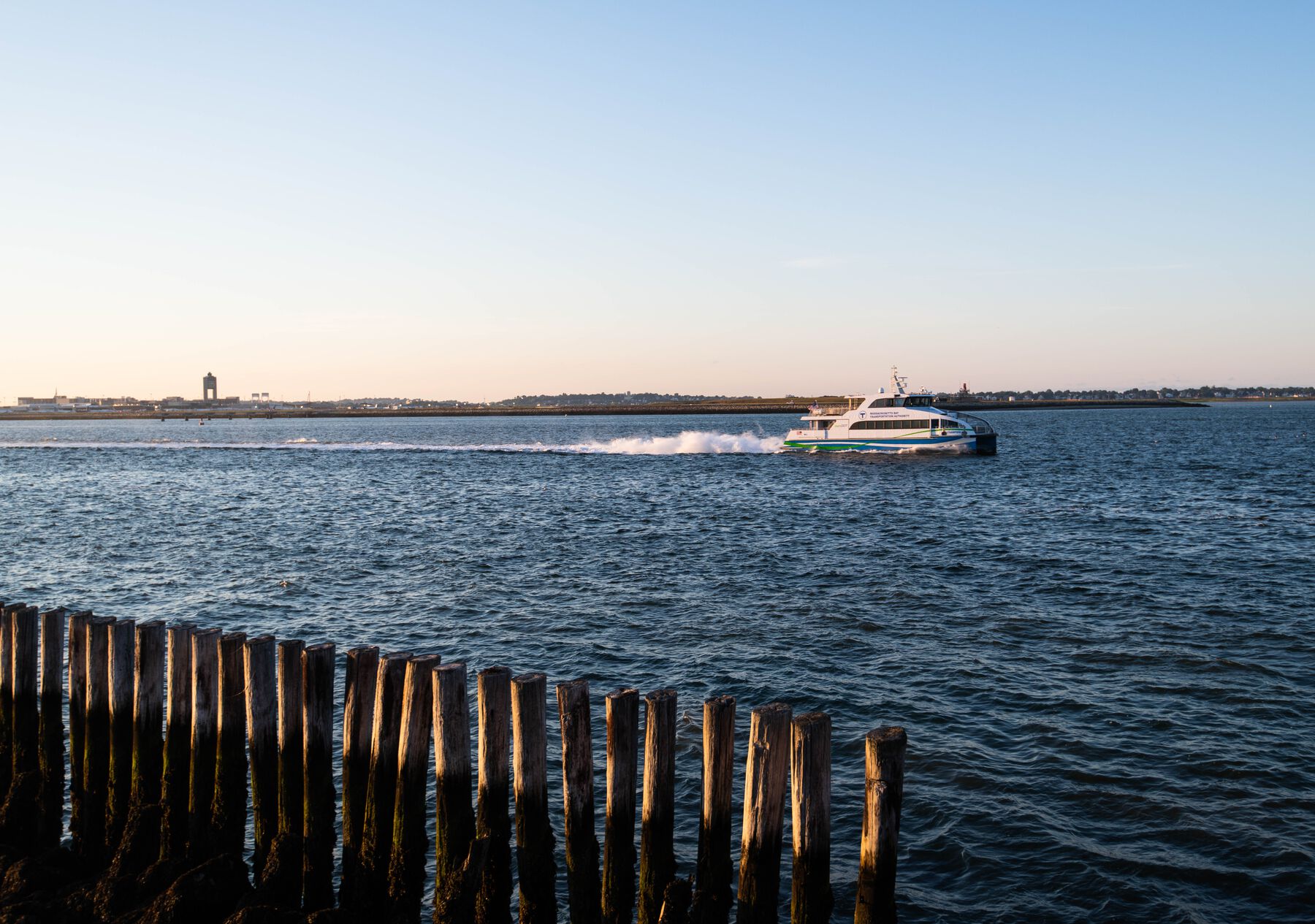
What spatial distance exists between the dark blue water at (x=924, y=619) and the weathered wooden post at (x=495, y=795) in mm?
3024

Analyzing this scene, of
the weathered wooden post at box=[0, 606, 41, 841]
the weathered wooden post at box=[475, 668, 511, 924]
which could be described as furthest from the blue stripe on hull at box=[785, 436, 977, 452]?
the weathered wooden post at box=[475, 668, 511, 924]

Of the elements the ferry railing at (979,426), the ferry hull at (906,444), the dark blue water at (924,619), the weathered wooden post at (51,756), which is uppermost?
the ferry railing at (979,426)

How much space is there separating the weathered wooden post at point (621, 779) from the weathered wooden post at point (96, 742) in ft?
15.2

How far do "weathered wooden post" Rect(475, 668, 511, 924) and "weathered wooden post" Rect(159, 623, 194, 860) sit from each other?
2.63m

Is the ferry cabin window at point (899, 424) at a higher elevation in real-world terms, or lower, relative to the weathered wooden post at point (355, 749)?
higher

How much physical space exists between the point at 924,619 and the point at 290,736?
14.8 metres

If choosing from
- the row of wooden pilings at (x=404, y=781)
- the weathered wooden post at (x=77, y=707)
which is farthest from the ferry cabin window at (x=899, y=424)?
the weathered wooden post at (x=77, y=707)

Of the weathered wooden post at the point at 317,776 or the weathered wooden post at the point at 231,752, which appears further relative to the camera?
the weathered wooden post at the point at 231,752

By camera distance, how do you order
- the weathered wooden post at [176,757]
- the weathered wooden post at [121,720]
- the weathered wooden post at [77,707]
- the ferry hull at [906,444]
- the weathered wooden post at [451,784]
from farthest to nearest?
1. the ferry hull at [906,444]
2. the weathered wooden post at [77,707]
3. the weathered wooden post at [121,720]
4. the weathered wooden post at [176,757]
5. the weathered wooden post at [451,784]

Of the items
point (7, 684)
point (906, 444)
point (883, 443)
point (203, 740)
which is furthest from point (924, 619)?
point (883, 443)

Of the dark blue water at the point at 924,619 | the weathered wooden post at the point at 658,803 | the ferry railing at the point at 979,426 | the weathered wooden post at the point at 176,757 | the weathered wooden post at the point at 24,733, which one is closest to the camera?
the weathered wooden post at the point at 658,803

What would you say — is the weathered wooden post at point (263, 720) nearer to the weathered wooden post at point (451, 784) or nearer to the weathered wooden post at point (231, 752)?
the weathered wooden post at point (231, 752)

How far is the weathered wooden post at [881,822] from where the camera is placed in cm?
596

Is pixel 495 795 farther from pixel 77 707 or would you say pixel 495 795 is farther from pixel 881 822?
pixel 77 707
